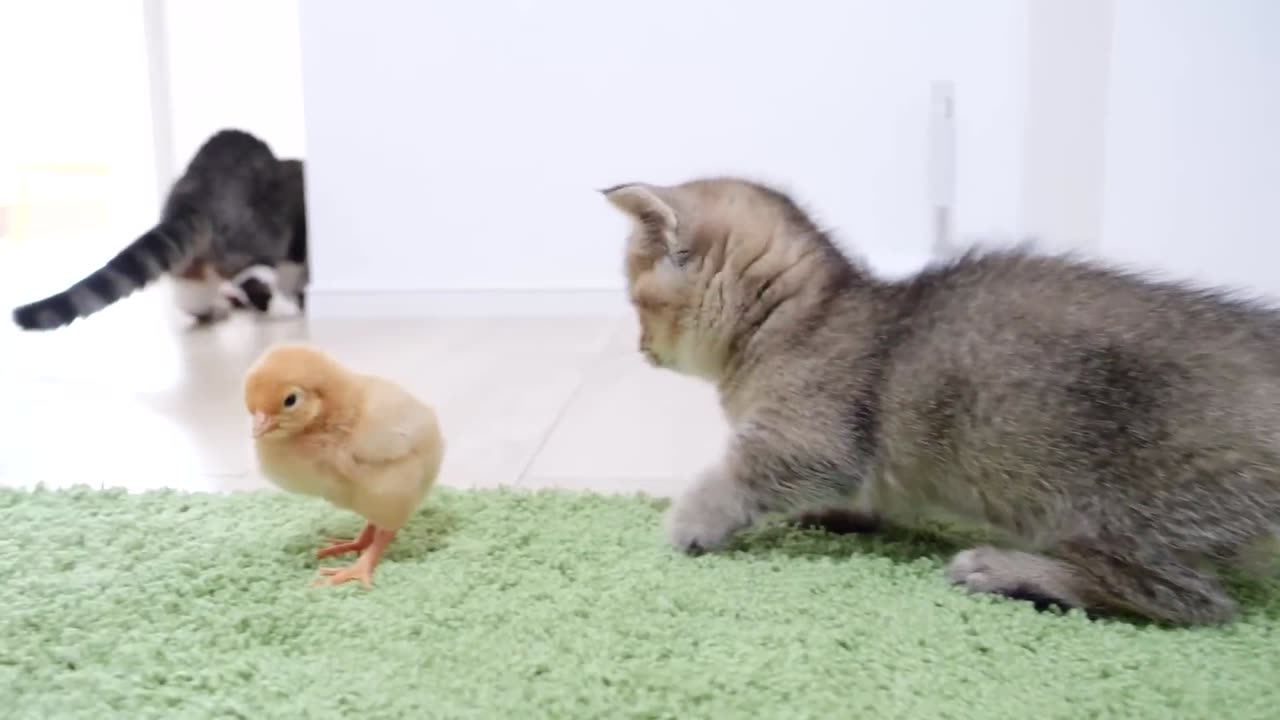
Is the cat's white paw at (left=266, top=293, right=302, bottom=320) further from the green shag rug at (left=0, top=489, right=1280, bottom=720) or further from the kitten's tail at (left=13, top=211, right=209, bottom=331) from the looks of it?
the green shag rug at (left=0, top=489, right=1280, bottom=720)

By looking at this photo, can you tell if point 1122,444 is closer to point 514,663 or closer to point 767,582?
point 767,582

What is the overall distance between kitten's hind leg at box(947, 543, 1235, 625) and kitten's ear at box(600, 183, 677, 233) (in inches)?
21.5

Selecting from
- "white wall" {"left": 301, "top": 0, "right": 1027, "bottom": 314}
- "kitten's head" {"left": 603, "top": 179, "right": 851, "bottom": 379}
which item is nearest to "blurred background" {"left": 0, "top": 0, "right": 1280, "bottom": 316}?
"white wall" {"left": 301, "top": 0, "right": 1027, "bottom": 314}

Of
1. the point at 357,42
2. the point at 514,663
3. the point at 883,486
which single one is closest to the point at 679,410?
the point at 883,486

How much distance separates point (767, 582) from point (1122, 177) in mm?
1726

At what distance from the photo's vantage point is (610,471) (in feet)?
5.76

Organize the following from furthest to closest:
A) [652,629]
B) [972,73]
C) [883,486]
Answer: [972,73] → [883,486] → [652,629]

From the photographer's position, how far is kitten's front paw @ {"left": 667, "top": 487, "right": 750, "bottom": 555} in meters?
1.35

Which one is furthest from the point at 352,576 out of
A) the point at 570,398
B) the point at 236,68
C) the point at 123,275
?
the point at 236,68

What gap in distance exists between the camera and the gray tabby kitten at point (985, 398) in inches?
45.0

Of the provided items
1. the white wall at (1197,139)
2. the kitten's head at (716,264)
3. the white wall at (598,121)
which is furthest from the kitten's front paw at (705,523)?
the white wall at (598,121)

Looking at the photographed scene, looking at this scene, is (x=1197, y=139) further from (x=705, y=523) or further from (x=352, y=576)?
(x=352, y=576)

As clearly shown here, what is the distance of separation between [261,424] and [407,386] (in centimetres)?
109

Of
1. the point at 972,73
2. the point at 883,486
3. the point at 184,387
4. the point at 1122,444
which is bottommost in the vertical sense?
the point at 184,387
